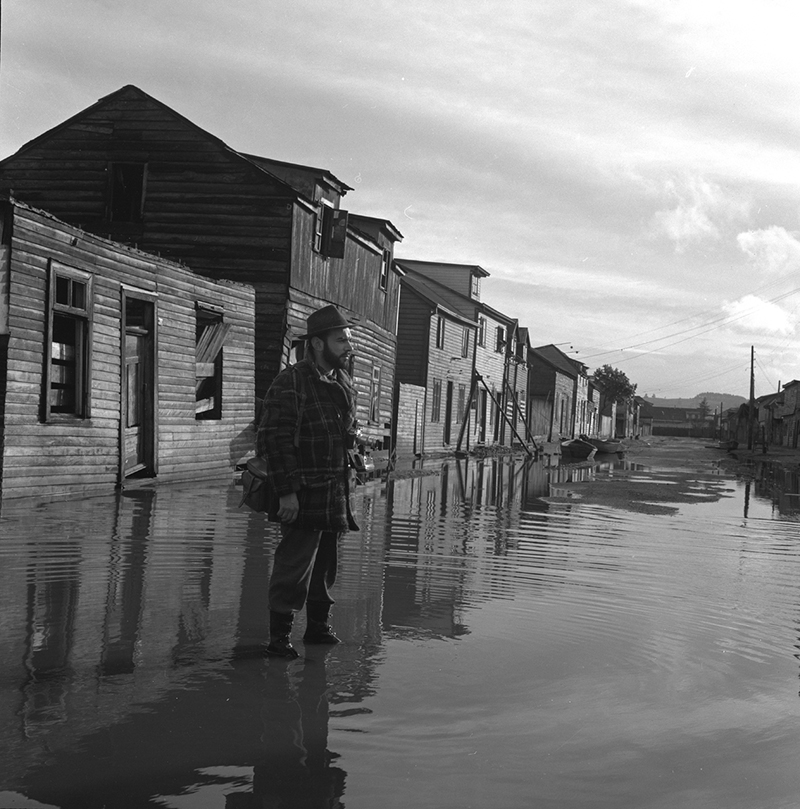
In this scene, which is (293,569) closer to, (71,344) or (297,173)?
(71,344)

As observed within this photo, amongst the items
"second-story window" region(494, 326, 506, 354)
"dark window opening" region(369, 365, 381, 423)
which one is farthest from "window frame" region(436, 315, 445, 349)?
"dark window opening" region(369, 365, 381, 423)

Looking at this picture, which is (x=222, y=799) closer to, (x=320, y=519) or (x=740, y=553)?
(x=320, y=519)

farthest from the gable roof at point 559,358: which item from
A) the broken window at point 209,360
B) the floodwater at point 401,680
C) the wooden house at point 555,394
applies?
the floodwater at point 401,680

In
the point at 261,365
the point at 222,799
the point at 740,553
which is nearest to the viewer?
the point at 222,799

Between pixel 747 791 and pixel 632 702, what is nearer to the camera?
pixel 747 791

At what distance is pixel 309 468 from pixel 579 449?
3772 cm

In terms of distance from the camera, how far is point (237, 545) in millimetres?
9680

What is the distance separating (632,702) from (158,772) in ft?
7.63

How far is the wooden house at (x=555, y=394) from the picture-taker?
69062 mm

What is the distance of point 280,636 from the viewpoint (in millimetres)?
5277

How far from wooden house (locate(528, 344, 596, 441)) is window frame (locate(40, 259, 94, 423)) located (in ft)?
167

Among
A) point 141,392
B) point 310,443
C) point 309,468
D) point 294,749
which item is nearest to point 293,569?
point 309,468

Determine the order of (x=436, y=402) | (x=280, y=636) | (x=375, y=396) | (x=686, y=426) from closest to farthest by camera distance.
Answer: (x=280, y=636) < (x=375, y=396) < (x=436, y=402) < (x=686, y=426)

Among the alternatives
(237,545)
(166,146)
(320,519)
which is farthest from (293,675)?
(166,146)
